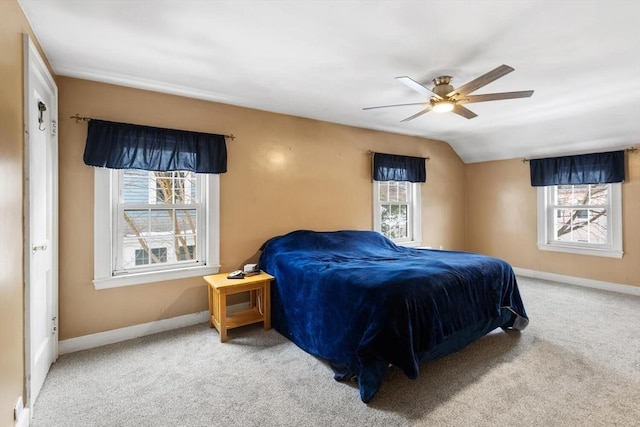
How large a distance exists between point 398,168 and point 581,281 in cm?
319

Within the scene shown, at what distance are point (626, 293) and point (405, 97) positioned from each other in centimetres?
409

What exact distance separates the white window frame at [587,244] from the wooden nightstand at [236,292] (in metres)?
4.54

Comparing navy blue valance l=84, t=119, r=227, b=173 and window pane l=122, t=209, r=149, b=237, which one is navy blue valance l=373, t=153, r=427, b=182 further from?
window pane l=122, t=209, r=149, b=237

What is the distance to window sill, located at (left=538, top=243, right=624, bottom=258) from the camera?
171 inches

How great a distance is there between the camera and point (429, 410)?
189 cm

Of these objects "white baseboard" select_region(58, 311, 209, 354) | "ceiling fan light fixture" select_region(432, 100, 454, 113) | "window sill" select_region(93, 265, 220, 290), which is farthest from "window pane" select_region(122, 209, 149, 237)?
"ceiling fan light fixture" select_region(432, 100, 454, 113)

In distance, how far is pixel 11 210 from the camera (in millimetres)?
1580

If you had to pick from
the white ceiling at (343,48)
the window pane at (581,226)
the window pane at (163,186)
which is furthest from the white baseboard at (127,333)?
the window pane at (581,226)

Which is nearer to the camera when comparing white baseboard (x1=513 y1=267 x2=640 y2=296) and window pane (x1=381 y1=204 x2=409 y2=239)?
white baseboard (x1=513 y1=267 x2=640 y2=296)

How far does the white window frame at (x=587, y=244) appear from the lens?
4320 millimetres

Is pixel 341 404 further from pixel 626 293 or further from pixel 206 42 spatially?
pixel 626 293

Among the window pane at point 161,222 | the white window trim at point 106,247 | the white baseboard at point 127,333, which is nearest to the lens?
the white baseboard at point 127,333

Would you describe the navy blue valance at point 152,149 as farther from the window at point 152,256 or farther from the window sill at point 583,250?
the window sill at point 583,250

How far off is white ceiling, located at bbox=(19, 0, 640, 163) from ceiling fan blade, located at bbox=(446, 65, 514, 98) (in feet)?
0.72
